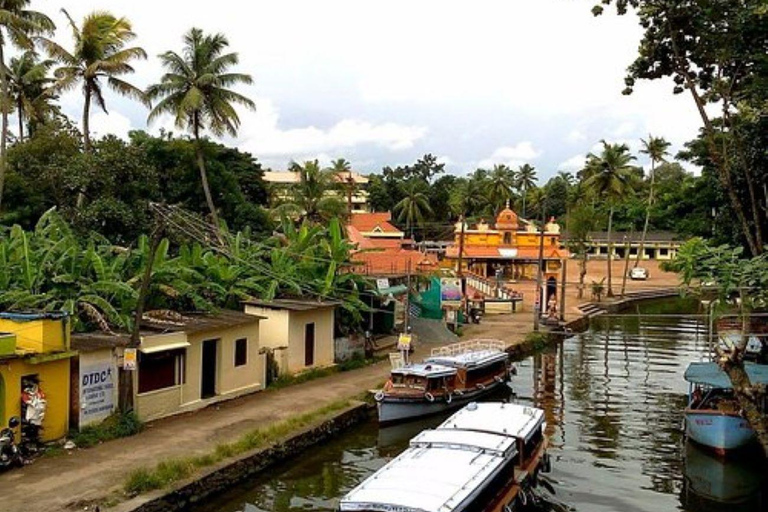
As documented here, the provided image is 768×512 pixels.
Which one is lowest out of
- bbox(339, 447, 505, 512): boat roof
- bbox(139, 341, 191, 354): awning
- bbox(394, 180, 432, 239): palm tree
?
bbox(339, 447, 505, 512): boat roof

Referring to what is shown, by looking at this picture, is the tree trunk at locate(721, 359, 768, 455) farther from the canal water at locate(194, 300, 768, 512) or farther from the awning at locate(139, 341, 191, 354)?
the awning at locate(139, 341, 191, 354)

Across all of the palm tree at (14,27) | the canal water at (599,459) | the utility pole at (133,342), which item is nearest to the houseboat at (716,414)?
the canal water at (599,459)

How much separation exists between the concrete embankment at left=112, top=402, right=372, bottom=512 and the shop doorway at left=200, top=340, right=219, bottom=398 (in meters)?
3.79

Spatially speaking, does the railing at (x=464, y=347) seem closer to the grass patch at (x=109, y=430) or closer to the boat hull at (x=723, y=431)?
the boat hull at (x=723, y=431)

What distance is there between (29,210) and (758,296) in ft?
97.9

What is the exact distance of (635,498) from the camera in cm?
1842

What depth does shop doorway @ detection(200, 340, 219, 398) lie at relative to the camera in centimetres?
2319

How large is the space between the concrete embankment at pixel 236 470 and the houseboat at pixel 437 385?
122 centimetres

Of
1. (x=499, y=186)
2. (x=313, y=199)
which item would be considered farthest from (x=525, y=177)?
(x=313, y=199)

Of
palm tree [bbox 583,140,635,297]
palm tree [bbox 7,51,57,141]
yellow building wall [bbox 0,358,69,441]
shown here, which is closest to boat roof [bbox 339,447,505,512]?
yellow building wall [bbox 0,358,69,441]

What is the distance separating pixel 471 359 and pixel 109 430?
13.0m

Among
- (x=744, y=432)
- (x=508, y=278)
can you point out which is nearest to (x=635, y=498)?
(x=744, y=432)

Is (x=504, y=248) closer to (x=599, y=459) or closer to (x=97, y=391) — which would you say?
(x=599, y=459)

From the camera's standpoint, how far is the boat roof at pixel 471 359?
87.7 feet
